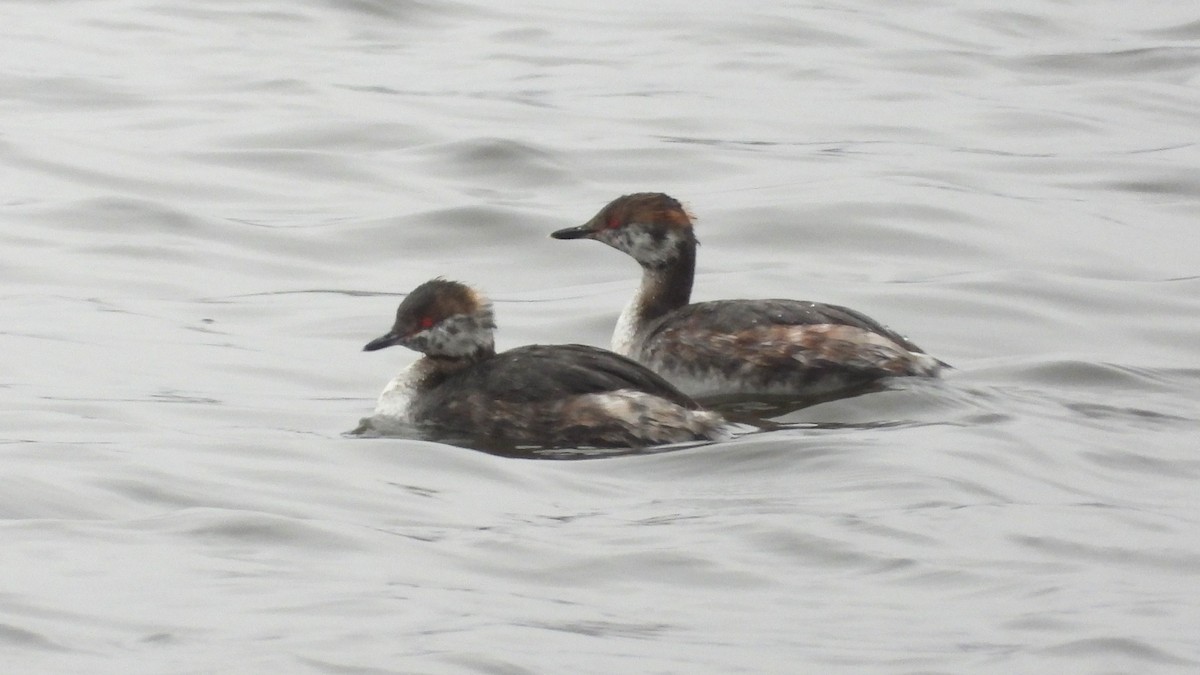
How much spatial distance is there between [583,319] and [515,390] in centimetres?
263

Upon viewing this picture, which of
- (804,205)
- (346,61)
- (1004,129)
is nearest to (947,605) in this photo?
(804,205)

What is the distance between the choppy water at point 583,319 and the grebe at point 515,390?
0.27 metres

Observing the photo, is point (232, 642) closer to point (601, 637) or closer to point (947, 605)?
point (601, 637)

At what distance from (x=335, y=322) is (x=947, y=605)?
17.0ft

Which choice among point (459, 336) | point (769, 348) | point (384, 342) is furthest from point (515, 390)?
point (769, 348)

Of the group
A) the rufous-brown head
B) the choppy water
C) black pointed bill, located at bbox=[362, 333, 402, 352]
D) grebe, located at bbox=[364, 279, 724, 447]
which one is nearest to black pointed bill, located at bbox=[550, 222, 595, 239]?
the rufous-brown head

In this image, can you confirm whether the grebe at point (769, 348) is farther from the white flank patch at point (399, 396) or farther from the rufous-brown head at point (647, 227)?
the white flank patch at point (399, 396)

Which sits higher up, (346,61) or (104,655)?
(346,61)

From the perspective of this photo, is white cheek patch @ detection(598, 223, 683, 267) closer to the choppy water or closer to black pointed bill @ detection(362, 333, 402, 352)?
the choppy water

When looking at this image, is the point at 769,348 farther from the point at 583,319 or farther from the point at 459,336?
the point at 583,319

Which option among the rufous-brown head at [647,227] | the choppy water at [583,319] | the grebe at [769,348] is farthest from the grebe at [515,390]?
the rufous-brown head at [647,227]

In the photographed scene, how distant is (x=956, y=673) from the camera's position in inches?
232

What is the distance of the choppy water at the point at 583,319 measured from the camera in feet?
20.8

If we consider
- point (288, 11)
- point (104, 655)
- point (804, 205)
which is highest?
point (288, 11)
